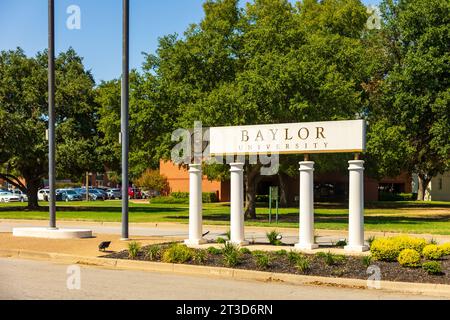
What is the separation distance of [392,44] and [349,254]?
84.5 feet

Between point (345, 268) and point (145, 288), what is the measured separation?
418cm

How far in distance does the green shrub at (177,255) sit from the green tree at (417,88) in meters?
20.4

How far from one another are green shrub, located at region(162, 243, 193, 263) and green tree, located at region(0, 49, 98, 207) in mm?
24590

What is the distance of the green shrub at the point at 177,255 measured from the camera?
13930 mm

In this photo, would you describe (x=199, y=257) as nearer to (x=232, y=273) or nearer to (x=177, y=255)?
(x=177, y=255)

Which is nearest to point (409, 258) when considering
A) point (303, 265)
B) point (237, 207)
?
point (303, 265)

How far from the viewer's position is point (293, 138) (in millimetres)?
15609

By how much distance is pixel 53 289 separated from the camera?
34.0ft

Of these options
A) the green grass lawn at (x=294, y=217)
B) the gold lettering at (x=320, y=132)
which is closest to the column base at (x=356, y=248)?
the gold lettering at (x=320, y=132)

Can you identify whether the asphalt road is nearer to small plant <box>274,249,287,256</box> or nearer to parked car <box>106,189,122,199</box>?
small plant <box>274,249,287,256</box>

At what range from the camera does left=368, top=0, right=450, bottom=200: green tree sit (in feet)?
104

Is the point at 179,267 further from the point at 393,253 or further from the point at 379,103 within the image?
the point at 379,103
